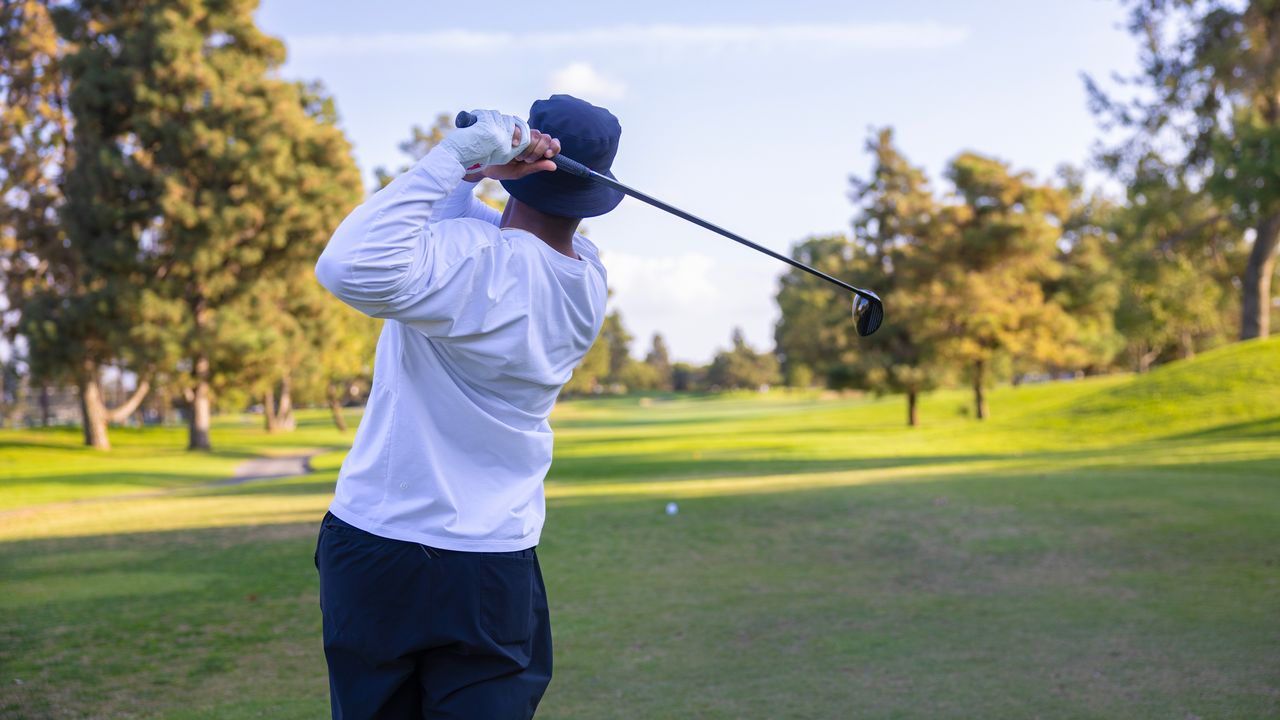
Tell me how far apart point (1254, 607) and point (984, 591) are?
161 cm

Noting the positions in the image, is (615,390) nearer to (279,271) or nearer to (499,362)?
(279,271)

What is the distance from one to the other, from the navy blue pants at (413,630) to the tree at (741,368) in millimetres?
111119

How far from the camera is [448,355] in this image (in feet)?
6.97

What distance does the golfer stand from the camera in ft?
6.73

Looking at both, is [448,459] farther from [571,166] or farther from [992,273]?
[992,273]

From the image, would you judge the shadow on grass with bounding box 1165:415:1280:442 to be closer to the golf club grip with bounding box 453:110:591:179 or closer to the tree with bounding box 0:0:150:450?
the golf club grip with bounding box 453:110:591:179

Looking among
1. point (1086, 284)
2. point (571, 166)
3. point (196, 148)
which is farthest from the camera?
point (1086, 284)

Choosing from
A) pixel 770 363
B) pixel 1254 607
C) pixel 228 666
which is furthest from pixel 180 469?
pixel 770 363

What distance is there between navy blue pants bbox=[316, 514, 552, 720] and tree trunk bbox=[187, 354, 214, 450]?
111 ft

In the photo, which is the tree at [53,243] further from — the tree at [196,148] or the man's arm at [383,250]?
the man's arm at [383,250]

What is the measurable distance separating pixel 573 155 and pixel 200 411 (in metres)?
35.2

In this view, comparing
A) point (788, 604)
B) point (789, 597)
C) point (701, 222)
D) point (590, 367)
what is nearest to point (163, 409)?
point (590, 367)

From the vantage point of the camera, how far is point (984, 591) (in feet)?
23.4

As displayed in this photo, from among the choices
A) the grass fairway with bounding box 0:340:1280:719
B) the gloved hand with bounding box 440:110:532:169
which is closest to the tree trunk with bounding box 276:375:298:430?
the grass fairway with bounding box 0:340:1280:719
